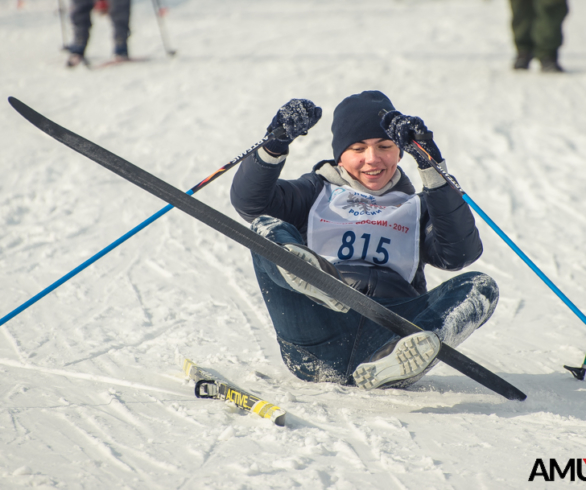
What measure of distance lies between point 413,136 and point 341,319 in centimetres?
70

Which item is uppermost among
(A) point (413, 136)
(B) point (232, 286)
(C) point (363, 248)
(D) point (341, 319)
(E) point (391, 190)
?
(A) point (413, 136)

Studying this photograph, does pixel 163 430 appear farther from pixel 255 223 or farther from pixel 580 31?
pixel 580 31

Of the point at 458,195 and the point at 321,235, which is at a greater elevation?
the point at 458,195

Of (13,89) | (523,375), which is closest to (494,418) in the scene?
(523,375)

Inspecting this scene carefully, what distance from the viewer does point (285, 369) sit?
2.46 metres

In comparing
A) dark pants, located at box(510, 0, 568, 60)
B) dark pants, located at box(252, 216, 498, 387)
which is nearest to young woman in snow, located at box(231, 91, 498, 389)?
dark pants, located at box(252, 216, 498, 387)

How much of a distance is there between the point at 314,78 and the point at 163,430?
591cm

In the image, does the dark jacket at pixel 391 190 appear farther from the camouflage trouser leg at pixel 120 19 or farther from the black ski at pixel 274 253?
the camouflage trouser leg at pixel 120 19

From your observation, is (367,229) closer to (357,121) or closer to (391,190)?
(391,190)

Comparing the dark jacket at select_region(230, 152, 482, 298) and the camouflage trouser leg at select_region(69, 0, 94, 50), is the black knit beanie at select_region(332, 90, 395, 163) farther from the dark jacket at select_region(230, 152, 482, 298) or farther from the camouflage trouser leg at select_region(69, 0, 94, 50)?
the camouflage trouser leg at select_region(69, 0, 94, 50)

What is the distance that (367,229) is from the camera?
2.27 meters

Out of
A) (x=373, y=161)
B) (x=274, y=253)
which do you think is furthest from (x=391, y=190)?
(x=274, y=253)

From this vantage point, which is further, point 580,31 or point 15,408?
point 580,31

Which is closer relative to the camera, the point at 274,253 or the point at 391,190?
the point at 274,253
